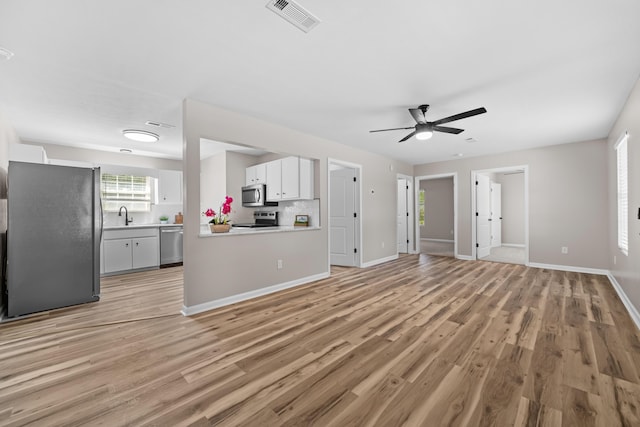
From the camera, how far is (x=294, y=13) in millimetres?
1832

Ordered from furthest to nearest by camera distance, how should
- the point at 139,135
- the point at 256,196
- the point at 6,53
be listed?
the point at 256,196 → the point at 139,135 → the point at 6,53

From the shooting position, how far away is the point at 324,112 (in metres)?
3.62

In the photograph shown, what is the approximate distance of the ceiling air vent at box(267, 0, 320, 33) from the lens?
1.75 metres

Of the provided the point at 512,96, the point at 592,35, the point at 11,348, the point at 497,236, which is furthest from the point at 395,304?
the point at 497,236

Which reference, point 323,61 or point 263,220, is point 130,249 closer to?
point 263,220

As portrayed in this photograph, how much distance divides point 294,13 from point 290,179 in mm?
3443

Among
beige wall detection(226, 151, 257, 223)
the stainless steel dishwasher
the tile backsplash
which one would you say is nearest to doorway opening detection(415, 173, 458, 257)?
beige wall detection(226, 151, 257, 223)

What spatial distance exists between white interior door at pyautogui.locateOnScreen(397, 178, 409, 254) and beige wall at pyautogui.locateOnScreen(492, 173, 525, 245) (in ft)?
11.2

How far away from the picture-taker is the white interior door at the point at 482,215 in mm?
6414

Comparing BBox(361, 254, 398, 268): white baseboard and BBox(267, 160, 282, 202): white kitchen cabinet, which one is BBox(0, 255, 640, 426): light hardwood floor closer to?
BBox(361, 254, 398, 268): white baseboard

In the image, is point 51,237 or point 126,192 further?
point 126,192

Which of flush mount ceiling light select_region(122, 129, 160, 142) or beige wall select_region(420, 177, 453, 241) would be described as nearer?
flush mount ceiling light select_region(122, 129, 160, 142)

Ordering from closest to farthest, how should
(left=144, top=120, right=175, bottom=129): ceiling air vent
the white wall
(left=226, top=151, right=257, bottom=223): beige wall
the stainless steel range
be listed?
(left=144, top=120, right=175, bottom=129): ceiling air vent < the white wall < the stainless steel range < (left=226, top=151, right=257, bottom=223): beige wall

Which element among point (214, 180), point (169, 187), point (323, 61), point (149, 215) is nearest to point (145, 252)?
point (149, 215)
